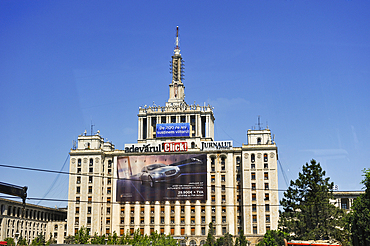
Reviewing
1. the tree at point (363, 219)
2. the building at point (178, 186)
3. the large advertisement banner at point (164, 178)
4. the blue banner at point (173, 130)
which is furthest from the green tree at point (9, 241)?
the tree at point (363, 219)

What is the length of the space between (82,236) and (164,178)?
2843 centimetres

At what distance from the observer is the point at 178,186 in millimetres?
143500

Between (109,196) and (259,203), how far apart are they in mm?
44827

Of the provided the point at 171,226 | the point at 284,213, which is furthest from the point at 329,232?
the point at 171,226

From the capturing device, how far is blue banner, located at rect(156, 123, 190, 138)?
151m

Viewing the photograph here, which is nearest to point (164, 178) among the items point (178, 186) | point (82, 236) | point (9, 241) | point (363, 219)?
point (178, 186)

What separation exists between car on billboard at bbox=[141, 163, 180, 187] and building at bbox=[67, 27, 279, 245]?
0.57 feet

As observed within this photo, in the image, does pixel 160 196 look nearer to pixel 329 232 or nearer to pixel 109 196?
pixel 109 196

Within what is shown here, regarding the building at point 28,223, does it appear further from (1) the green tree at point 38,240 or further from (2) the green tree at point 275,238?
(2) the green tree at point 275,238

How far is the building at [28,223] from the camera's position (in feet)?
465

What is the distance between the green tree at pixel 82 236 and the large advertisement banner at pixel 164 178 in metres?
13.3

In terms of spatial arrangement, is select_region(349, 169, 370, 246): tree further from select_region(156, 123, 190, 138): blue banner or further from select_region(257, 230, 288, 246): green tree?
select_region(156, 123, 190, 138): blue banner

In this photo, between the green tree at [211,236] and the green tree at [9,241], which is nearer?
the green tree at [211,236]

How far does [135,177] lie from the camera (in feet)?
480
